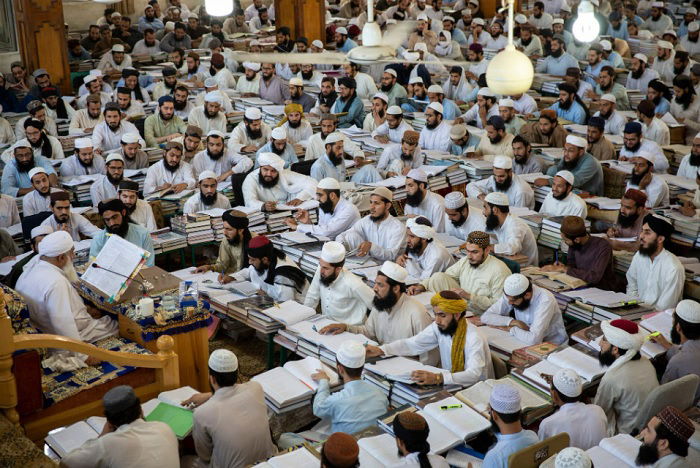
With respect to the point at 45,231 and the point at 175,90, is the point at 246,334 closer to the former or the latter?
the point at 45,231

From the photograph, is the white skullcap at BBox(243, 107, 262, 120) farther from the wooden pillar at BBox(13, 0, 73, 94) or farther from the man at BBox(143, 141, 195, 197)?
the wooden pillar at BBox(13, 0, 73, 94)

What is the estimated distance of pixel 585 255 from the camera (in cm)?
714

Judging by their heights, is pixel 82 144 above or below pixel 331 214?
above

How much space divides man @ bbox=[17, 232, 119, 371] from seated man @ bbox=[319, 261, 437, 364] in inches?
67.3

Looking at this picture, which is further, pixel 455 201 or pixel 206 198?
pixel 206 198

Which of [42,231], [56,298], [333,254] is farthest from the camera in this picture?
[42,231]

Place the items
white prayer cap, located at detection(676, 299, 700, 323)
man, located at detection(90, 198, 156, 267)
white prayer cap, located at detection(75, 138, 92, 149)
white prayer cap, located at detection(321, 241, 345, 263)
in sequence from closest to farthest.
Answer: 1. white prayer cap, located at detection(676, 299, 700, 323)
2. white prayer cap, located at detection(321, 241, 345, 263)
3. man, located at detection(90, 198, 156, 267)
4. white prayer cap, located at detection(75, 138, 92, 149)

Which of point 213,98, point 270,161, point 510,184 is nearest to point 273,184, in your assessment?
point 270,161

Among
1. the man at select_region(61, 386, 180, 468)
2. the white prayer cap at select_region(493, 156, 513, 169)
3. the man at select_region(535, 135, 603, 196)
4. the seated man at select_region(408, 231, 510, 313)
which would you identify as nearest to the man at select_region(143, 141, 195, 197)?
the white prayer cap at select_region(493, 156, 513, 169)

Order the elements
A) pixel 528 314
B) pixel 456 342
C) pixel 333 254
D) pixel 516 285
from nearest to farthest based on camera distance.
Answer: pixel 456 342 → pixel 516 285 → pixel 528 314 → pixel 333 254

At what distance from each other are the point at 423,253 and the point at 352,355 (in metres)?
2.32

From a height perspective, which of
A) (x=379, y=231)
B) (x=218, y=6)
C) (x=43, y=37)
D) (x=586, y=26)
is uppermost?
(x=218, y=6)

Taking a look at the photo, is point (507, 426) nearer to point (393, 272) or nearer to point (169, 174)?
point (393, 272)

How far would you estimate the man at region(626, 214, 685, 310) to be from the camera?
6.62m
